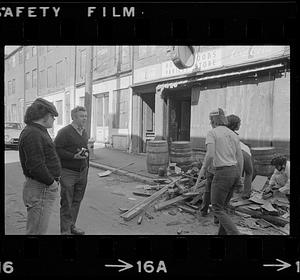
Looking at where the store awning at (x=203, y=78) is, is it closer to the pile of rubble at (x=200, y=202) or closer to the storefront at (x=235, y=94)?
the storefront at (x=235, y=94)

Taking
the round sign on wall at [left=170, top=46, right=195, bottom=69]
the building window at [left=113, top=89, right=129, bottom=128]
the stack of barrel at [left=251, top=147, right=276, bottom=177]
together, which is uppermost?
the round sign on wall at [left=170, top=46, right=195, bottom=69]

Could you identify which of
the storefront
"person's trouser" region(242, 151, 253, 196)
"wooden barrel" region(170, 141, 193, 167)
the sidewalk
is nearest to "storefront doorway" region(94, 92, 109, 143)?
the sidewalk

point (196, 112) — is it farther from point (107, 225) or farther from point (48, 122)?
point (48, 122)

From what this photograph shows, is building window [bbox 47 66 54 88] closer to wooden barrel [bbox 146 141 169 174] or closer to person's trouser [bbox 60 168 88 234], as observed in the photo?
wooden barrel [bbox 146 141 169 174]

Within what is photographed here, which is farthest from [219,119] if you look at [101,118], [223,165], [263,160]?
[101,118]

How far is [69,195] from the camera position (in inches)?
133

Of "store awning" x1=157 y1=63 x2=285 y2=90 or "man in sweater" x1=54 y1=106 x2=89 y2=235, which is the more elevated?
"store awning" x1=157 y1=63 x2=285 y2=90

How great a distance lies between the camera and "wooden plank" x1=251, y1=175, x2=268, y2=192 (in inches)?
194

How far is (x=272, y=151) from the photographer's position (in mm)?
5215

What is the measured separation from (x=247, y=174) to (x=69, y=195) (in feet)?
10.2
